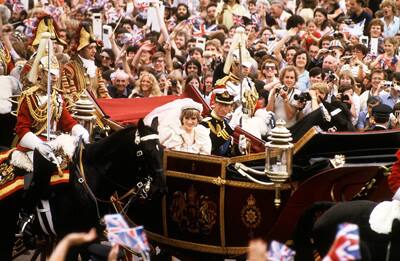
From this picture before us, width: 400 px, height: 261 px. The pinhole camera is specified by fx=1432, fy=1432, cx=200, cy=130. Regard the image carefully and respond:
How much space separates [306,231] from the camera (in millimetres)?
12320

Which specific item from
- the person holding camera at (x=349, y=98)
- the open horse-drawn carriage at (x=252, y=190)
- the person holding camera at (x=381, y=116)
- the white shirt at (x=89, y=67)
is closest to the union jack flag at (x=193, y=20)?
the person holding camera at (x=349, y=98)

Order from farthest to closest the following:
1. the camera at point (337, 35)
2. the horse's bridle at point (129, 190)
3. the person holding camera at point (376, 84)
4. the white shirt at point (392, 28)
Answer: the white shirt at point (392, 28) < the camera at point (337, 35) < the person holding camera at point (376, 84) < the horse's bridle at point (129, 190)

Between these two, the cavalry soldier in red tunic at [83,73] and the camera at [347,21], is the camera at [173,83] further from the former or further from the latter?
the camera at [347,21]

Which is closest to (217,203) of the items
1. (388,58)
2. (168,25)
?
(388,58)

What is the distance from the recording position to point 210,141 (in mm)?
14203

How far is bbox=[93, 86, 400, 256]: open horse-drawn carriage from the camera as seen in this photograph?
42.2 feet

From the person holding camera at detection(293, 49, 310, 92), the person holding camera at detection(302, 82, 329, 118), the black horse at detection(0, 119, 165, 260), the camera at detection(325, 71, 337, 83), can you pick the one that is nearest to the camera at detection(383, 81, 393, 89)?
the camera at detection(325, 71, 337, 83)

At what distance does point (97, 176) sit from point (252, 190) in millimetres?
1465

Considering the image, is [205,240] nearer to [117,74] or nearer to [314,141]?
[314,141]

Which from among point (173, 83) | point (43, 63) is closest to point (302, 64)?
point (173, 83)

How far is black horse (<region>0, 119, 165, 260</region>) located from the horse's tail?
4.82 ft

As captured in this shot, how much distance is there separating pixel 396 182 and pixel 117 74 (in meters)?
7.96

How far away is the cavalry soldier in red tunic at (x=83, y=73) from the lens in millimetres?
15492

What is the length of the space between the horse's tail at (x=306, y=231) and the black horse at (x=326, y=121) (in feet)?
5.29
